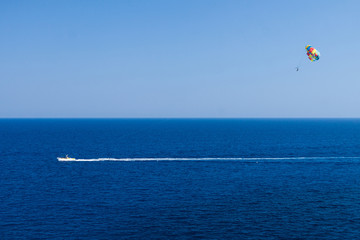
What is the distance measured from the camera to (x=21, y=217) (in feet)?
223

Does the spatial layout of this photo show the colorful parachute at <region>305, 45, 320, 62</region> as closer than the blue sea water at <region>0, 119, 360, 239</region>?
No

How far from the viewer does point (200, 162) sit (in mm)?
133375

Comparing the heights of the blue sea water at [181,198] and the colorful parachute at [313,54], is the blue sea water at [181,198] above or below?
below

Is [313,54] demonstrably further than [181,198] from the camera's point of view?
Yes

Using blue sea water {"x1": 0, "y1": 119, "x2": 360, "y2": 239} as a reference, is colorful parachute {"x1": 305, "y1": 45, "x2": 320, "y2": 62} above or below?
above

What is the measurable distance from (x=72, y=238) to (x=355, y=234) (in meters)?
48.0

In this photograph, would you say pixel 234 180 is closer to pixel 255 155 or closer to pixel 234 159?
pixel 234 159

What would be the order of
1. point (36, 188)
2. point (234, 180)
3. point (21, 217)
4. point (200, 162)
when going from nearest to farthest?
point (21, 217), point (36, 188), point (234, 180), point (200, 162)

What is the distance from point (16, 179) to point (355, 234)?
286ft

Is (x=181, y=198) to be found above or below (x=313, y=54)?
below

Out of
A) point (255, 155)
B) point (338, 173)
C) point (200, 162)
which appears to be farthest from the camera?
point (255, 155)

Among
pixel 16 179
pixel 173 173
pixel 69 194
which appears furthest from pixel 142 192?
pixel 16 179

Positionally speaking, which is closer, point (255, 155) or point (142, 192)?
point (142, 192)

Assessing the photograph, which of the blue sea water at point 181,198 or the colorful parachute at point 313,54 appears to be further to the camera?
the colorful parachute at point 313,54
